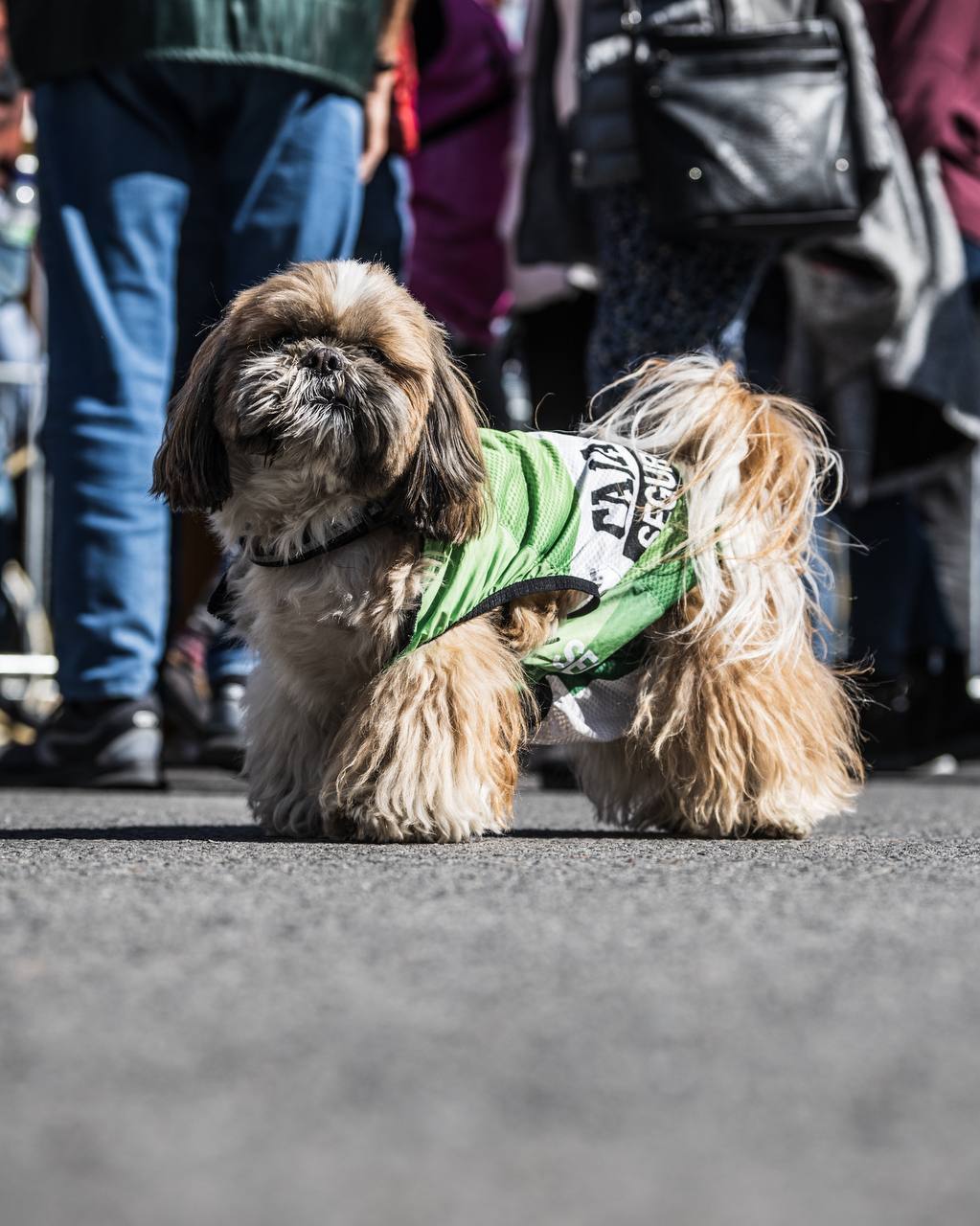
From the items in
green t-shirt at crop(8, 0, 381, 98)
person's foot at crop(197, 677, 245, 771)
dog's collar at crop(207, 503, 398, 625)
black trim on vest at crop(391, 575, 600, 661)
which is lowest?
person's foot at crop(197, 677, 245, 771)

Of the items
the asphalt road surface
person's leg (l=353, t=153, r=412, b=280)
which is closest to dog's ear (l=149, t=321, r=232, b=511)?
the asphalt road surface

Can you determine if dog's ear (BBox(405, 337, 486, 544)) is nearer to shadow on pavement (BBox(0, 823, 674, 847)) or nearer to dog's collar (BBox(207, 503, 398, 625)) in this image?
dog's collar (BBox(207, 503, 398, 625))

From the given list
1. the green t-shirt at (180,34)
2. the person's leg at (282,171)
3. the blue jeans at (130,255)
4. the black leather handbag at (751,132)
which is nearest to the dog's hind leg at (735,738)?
the black leather handbag at (751,132)

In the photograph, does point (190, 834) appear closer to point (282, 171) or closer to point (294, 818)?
point (294, 818)

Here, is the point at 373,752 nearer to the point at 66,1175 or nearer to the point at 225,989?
the point at 225,989

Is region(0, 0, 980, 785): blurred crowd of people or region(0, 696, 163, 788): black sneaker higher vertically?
region(0, 0, 980, 785): blurred crowd of people

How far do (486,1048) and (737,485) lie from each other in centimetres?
177

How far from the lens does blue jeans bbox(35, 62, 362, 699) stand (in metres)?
3.71

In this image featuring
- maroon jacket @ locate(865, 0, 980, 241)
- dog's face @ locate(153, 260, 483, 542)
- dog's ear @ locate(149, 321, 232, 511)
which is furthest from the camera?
maroon jacket @ locate(865, 0, 980, 241)

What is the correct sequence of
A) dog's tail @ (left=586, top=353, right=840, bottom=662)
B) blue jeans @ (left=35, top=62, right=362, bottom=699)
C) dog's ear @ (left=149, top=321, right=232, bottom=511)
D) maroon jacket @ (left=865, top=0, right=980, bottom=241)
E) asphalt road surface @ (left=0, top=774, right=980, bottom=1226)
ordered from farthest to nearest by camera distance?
maroon jacket @ (left=865, top=0, right=980, bottom=241), blue jeans @ (left=35, top=62, right=362, bottom=699), dog's tail @ (left=586, top=353, right=840, bottom=662), dog's ear @ (left=149, top=321, right=232, bottom=511), asphalt road surface @ (left=0, top=774, right=980, bottom=1226)

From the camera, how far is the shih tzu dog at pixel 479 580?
8.16 feet

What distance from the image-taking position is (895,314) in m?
4.42

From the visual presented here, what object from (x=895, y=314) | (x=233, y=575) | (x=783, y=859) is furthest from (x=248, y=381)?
(x=895, y=314)

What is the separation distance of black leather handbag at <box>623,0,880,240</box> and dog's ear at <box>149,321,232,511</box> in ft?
4.77
